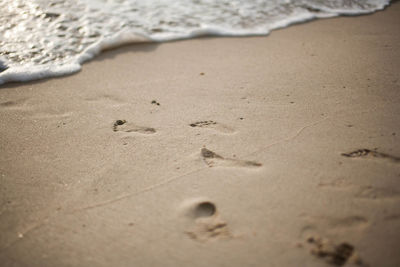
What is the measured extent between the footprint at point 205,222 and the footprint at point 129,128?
647 millimetres

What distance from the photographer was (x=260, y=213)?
136 cm

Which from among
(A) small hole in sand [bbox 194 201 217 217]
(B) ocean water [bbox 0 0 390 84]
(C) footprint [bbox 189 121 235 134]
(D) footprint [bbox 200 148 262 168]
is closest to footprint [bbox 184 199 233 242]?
(A) small hole in sand [bbox 194 201 217 217]

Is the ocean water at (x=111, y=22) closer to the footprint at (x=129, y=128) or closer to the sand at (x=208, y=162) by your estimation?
the sand at (x=208, y=162)

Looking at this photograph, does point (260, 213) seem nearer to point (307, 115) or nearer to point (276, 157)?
point (276, 157)

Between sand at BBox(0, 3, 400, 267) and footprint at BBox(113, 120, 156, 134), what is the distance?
1 cm

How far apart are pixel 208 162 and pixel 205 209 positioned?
1.01 feet

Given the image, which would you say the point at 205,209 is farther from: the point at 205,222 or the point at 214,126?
the point at 214,126

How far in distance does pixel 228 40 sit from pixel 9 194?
2.29 m

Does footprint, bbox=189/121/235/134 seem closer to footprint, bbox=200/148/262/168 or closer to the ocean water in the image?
footprint, bbox=200/148/262/168

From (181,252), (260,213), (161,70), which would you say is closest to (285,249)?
(260,213)

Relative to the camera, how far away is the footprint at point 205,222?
1.29 metres

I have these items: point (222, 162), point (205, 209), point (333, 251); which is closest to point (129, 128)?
point (222, 162)

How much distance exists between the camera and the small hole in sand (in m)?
1.38

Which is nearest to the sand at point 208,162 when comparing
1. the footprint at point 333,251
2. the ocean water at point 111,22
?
the footprint at point 333,251
